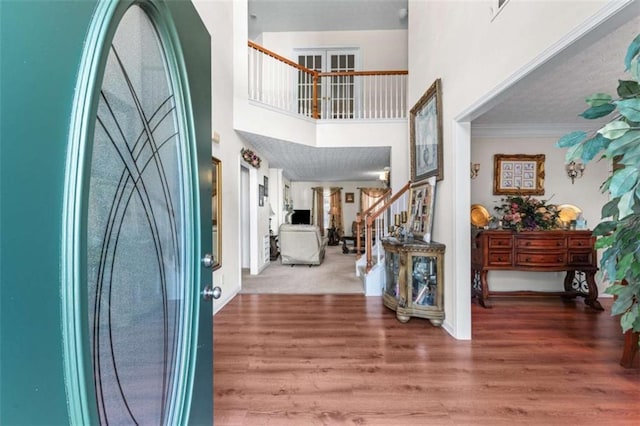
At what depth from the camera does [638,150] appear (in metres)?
0.73

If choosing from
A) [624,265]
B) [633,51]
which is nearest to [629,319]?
[624,265]

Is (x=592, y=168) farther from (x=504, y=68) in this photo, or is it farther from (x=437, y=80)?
(x=504, y=68)

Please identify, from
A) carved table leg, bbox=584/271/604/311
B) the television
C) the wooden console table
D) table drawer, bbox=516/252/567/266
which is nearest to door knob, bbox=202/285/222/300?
the wooden console table

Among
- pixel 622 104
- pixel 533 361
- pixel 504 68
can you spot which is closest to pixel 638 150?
pixel 622 104

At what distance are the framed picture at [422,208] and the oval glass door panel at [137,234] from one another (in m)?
2.68

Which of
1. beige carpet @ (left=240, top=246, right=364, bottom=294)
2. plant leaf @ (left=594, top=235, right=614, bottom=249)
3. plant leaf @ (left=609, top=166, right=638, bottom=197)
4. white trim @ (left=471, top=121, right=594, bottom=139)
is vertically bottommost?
beige carpet @ (left=240, top=246, right=364, bottom=294)

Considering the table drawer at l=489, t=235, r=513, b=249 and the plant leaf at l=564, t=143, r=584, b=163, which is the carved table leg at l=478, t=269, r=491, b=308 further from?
the plant leaf at l=564, t=143, r=584, b=163

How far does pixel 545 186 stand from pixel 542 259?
46.7 inches

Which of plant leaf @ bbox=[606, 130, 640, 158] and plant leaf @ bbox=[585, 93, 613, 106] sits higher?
plant leaf @ bbox=[585, 93, 613, 106]

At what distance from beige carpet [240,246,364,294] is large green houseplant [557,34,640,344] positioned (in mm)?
3264

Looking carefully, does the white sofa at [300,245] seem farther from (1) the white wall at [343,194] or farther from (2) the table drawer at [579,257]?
(1) the white wall at [343,194]

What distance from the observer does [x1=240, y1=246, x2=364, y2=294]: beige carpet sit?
13.6ft

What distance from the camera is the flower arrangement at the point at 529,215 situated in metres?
3.45

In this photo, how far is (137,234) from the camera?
916mm
